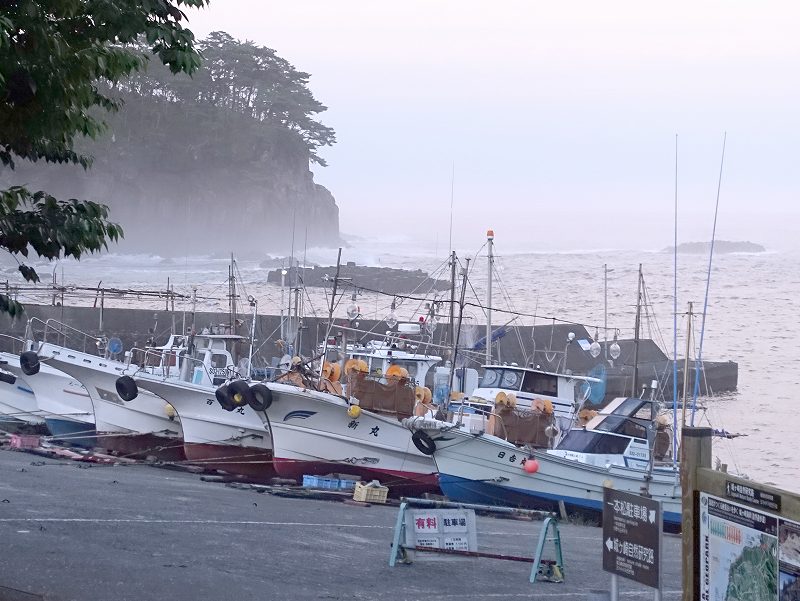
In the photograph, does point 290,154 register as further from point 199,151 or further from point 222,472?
point 222,472

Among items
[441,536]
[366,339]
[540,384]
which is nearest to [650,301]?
[366,339]

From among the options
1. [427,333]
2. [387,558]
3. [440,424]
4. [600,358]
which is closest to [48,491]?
[387,558]

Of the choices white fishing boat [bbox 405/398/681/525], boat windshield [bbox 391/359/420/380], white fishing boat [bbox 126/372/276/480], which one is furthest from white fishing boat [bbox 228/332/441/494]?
boat windshield [bbox 391/359/420/380]

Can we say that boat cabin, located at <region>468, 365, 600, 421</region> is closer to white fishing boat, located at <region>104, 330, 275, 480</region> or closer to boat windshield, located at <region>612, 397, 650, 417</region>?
boat windshield, located at <region>612, 397, 650, 417</region>

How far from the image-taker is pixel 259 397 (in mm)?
21234

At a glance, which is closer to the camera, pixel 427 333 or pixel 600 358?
pixel 427 333

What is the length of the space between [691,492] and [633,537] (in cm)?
81

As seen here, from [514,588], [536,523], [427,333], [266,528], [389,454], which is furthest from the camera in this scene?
[427,333]

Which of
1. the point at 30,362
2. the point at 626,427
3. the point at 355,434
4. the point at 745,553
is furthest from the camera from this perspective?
the point at 30,362

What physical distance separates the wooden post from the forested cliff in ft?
277

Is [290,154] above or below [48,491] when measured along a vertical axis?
above

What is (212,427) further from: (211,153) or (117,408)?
(211,153)

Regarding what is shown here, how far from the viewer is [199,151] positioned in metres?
96.1

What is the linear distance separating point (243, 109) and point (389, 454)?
78.4m
